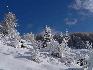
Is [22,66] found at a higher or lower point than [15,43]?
lower

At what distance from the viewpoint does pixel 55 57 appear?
30.1 meters

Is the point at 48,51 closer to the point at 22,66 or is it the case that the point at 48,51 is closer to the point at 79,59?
the point at 79,59

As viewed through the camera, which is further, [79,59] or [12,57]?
[79,59]

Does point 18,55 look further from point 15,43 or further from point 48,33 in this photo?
point 48,33

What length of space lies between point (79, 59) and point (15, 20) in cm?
3380

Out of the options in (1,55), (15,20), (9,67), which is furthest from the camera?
(15,20)

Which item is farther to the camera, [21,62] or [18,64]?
[21,62]

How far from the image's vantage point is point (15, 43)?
32.7 meters

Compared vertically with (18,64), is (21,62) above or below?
above

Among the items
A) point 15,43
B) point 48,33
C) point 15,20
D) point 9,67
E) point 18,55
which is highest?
Answer: point 15,20

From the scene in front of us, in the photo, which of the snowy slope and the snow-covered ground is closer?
the snowy slope

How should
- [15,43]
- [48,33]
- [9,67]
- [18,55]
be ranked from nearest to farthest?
[9,67] → [18,55] → [15,43] → [48,33]

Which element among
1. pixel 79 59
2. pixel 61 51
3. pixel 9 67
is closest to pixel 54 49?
pixel 61 51

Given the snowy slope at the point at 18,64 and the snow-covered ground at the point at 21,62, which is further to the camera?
the snow-covered ground at the point at 21,62
